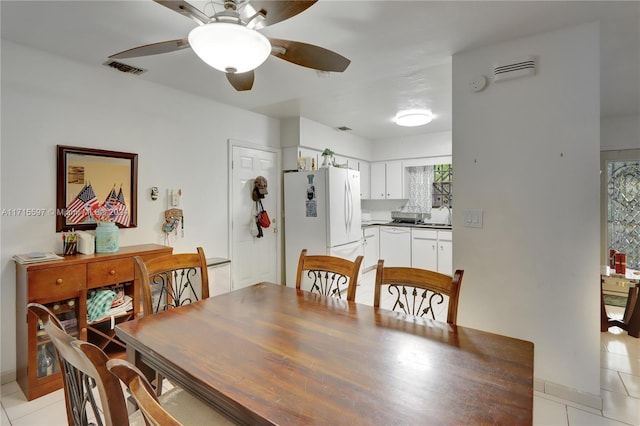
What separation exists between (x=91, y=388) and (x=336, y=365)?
73 centimetres

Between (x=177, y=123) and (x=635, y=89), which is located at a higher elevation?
(x=635, y=89)

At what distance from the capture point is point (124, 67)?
2668 millimetres

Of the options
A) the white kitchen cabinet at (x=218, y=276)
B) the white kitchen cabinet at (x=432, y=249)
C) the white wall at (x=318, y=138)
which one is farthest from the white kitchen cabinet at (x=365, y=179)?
the white kitchen cabinet at (x=218, y=276)

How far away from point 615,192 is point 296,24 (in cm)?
504

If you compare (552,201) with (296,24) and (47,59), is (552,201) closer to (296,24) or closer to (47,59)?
(296,24)

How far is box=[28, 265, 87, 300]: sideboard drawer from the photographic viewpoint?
2064 mm

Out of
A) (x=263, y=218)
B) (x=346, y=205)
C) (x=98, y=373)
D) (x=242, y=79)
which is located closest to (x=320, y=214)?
(x=346, y=205)

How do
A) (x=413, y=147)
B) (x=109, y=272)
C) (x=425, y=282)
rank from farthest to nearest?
→ 1. (x=413, y=147)
2. (x=109, y=272)
3. (x=425, y=282)

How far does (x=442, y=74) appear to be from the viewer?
2926mm

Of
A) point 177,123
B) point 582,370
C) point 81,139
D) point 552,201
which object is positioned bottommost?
point 582,370

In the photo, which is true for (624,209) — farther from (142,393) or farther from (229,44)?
(142,393)

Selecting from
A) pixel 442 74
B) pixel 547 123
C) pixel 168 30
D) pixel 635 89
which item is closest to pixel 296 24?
pixel 168 30

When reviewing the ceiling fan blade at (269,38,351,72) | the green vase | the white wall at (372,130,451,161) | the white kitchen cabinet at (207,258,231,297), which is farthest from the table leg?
the green vase

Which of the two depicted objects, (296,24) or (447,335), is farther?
(296,24)
